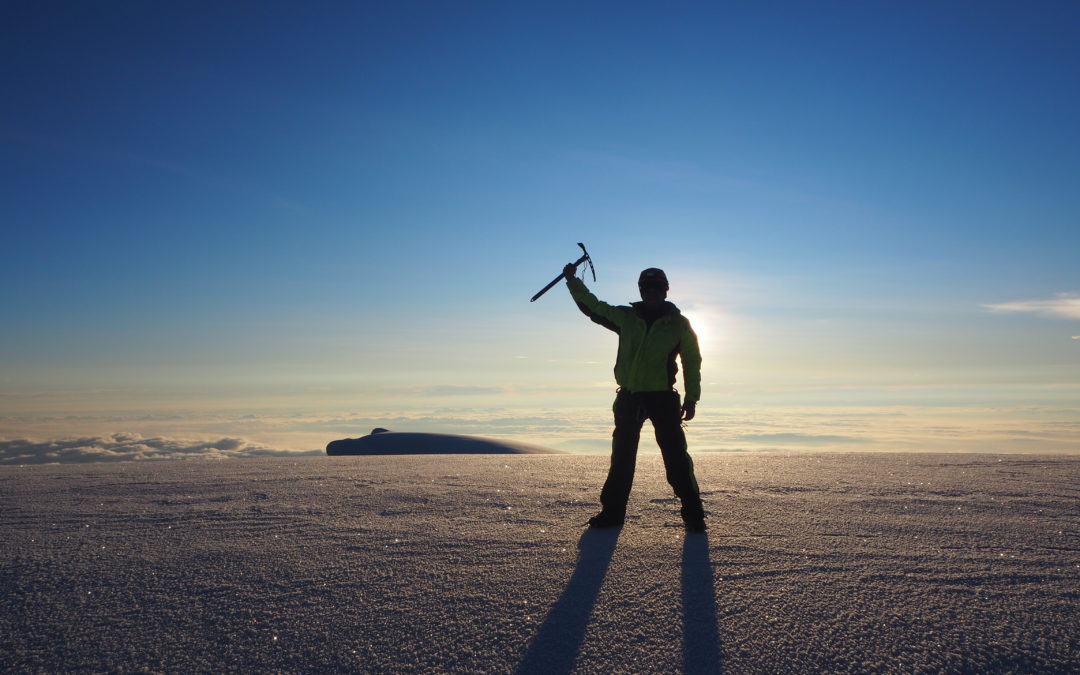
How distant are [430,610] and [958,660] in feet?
6.01

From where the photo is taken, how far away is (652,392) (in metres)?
4.16

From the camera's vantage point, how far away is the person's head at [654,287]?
4320 mm

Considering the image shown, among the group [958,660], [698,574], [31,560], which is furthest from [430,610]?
[31,560]

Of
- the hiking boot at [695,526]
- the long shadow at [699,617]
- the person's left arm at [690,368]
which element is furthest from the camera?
the person's left arm at [690,368]

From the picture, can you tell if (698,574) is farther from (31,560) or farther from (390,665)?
(31,560)

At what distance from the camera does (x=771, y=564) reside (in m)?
3.17

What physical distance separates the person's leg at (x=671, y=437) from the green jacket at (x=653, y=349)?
3.3 inches

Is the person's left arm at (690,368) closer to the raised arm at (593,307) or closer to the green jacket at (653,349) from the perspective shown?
the green jacket at (653,349)

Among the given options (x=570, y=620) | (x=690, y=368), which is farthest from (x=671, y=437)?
(x=570, y=620)

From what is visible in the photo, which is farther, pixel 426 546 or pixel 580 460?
pixel 580 460

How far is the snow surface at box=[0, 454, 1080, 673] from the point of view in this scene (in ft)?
7.29

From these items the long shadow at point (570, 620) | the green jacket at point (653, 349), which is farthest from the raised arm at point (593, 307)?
the long shadow at point (570, 620)

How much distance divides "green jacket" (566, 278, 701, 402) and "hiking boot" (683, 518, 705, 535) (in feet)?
2.43

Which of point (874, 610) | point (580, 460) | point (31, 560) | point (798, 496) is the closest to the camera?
point (874, 610)
